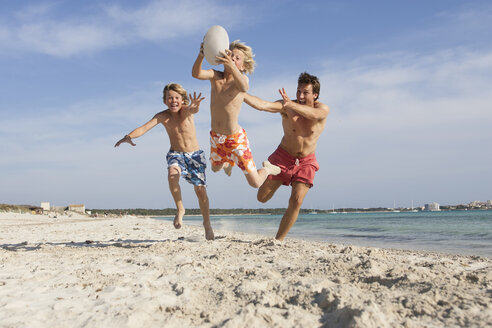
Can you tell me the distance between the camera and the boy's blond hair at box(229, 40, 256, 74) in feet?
16.0

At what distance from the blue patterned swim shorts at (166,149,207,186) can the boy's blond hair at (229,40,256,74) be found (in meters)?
1.53

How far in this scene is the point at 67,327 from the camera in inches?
82.3

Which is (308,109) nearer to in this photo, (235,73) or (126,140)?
(235,73)

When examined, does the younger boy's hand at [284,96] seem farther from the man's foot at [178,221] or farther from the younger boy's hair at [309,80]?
the man's foot at [178,221]

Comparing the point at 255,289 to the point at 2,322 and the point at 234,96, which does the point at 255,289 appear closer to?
the point at 2,322

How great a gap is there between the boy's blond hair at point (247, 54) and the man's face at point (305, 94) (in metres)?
0.71

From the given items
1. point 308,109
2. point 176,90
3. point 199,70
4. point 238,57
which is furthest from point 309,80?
point 176,90

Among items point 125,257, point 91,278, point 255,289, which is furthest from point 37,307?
point 125,257

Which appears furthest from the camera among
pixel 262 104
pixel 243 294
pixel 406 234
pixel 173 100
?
pixel 406 234

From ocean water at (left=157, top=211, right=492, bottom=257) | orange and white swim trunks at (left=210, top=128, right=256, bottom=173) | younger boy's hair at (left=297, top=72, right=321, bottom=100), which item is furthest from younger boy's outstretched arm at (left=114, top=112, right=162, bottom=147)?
ocean water at (left=157, top=211, right=492, bottom=257)

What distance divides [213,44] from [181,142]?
1.73m

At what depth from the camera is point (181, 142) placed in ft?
18.7

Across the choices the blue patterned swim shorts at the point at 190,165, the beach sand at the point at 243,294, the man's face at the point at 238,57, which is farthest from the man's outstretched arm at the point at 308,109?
the beach sand at the point at 243,294

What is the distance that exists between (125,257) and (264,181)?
6.87 feet
